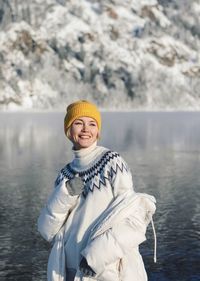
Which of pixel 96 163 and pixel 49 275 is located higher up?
pixel 96 163

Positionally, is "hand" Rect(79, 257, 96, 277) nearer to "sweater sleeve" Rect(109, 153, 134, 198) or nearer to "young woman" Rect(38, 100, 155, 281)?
"young woman" Rect(38, 100, 155, 281)

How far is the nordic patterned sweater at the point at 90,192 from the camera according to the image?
5.81 meters

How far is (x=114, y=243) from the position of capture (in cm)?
549

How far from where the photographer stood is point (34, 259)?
18672mm

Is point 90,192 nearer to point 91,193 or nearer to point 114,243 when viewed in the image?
point 91,193

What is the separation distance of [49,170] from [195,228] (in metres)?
19.5

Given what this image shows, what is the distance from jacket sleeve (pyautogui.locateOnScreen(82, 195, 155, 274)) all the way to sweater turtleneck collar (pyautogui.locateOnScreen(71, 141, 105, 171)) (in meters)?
0.81

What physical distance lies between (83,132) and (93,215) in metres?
0.99

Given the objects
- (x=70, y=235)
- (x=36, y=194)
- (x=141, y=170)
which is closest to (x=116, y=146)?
(x=141, y=170)

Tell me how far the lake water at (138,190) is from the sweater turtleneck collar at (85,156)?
1143 centimetres

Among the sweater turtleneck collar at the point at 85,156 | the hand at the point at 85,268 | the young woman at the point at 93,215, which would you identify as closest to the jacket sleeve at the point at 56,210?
the young woman at the point at 93,215

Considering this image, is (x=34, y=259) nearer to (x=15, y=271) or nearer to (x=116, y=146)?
(x=15, y=271)

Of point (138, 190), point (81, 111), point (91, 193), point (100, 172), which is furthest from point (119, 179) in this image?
point (138, 190)

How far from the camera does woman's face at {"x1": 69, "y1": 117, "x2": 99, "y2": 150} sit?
20.2 feet
